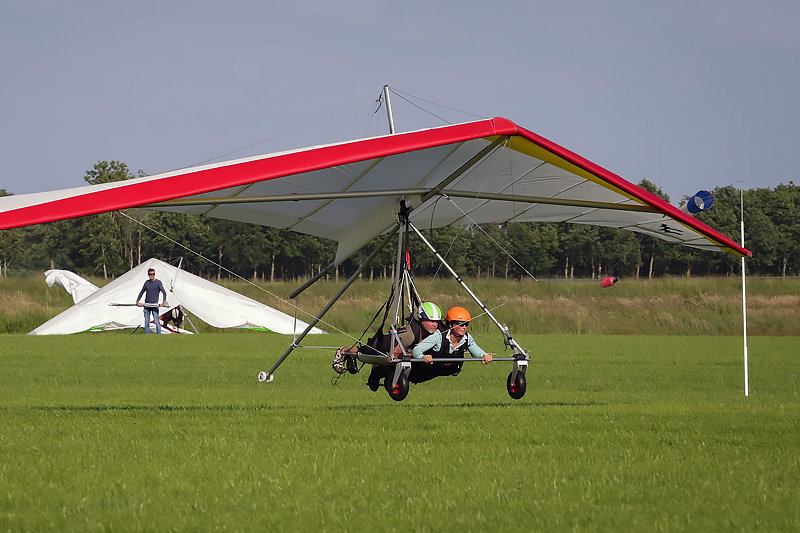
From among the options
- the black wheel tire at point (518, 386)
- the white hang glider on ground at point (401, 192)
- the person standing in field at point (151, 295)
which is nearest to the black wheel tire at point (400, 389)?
the white hang glider on ground at point (401, 192)

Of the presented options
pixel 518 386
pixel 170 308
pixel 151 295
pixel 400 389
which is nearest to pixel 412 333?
pixel 400 389

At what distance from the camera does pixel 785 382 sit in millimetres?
17609

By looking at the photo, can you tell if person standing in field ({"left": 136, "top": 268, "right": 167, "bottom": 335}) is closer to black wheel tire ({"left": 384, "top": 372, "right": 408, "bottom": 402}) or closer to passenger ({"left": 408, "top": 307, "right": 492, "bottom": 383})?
passenger ({"left": 408, "top": 307, "right": 492, "bottom": 383})

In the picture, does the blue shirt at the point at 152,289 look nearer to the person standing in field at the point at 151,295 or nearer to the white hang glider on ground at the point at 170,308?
the person standing in field at the point at 151,295

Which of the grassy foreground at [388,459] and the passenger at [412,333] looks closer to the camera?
the grassy foreground at [388,459]

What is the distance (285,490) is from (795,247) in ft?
228

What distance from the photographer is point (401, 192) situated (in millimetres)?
11094

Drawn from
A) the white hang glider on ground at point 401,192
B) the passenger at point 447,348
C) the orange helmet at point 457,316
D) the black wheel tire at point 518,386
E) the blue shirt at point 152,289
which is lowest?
the black wheel tire at point 518,386

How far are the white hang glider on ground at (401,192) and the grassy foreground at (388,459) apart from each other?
1.25m

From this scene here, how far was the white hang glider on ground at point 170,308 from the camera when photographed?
1131 inches

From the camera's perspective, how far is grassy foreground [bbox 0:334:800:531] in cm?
535

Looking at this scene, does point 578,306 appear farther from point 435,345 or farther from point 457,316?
point 435,345

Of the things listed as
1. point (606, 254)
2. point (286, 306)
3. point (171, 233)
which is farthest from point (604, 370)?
point (606, 254)

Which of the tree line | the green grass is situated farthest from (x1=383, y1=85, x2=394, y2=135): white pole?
the tree line
